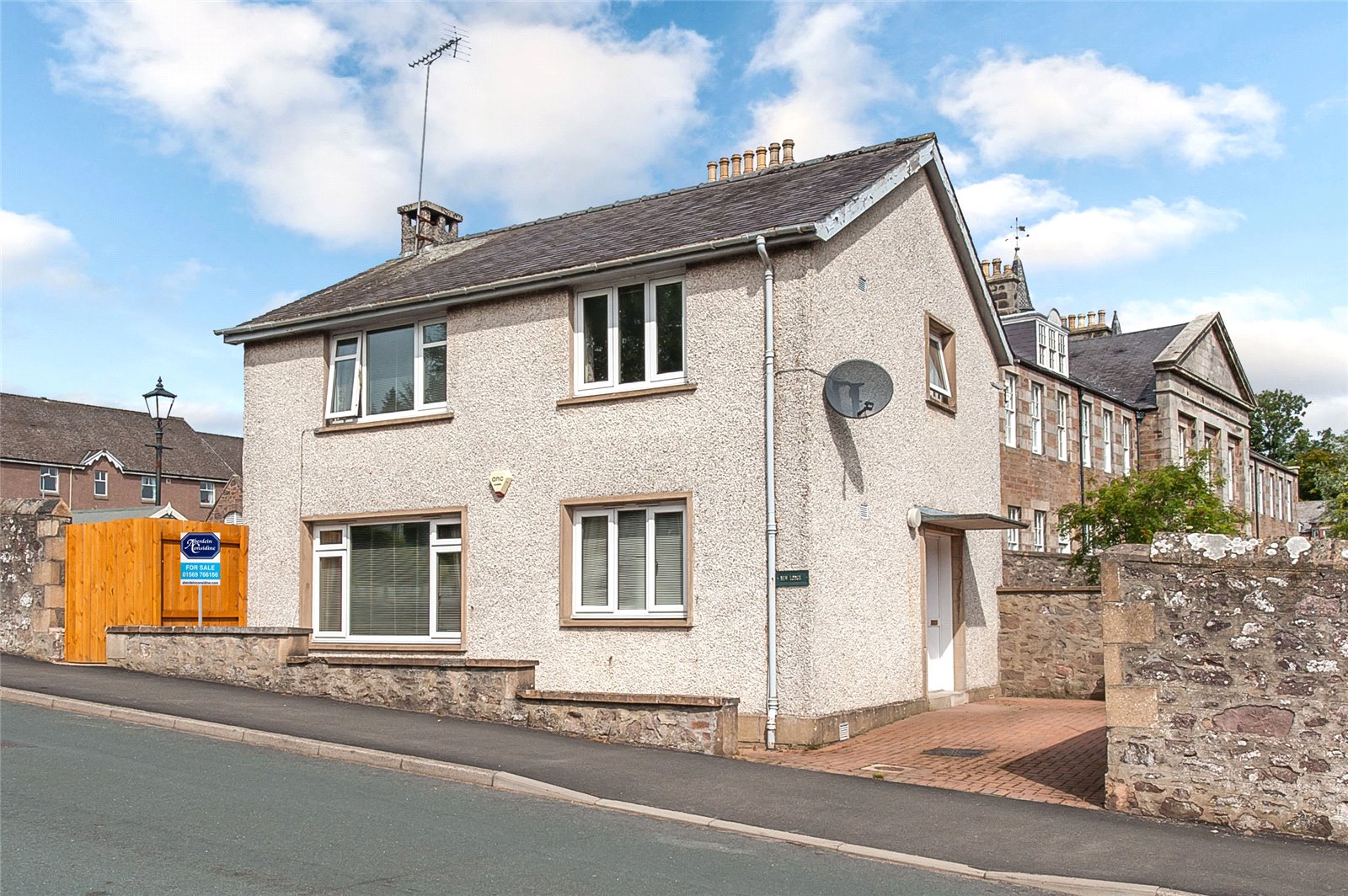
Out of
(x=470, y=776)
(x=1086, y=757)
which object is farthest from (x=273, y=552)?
(x=1086, y=757)

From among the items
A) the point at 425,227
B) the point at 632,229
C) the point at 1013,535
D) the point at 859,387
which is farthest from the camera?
the point at 1013,535

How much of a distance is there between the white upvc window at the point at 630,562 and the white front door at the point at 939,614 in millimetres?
3904

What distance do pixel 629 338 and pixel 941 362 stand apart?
487 centimetres

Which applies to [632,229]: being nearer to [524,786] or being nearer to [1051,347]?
[524,786]

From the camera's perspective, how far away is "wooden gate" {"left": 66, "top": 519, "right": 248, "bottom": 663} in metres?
17.9

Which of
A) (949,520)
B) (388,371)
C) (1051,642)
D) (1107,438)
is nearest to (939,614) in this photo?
(949,520)

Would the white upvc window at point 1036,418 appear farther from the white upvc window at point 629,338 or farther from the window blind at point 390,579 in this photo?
the window blind at point 390,579

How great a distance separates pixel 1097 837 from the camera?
8656mm

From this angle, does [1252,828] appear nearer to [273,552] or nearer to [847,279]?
[847,279]

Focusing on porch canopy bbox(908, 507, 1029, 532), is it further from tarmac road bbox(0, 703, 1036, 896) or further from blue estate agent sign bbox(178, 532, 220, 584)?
blue estate agent sign bbox(178, 532, 220, 584)

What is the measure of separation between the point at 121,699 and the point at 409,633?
11.9 ft

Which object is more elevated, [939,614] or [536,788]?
[939,614]

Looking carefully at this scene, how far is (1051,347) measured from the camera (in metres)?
29.7

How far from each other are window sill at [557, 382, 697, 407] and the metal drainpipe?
1015mm
